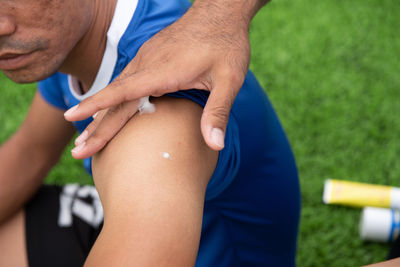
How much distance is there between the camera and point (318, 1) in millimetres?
2914

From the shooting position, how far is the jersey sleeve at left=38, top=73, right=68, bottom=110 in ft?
4.36

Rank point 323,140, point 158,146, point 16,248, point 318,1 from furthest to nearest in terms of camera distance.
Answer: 1. point 318,1
2. point 323,140
3. point 16,248
4. point 158,146

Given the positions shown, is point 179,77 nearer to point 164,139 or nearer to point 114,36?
point 164,139

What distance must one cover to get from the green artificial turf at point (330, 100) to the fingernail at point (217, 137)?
1.37 m

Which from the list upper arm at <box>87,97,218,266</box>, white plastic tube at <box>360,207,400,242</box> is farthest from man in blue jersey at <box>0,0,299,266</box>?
white plastic tube at <box>360,207,400,242</box>

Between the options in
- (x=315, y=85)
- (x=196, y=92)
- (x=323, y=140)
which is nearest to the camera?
(x=196, y=92)

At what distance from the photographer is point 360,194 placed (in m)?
2.02

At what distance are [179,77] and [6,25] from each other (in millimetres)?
405

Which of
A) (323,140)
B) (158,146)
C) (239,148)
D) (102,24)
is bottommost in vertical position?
(323,140)

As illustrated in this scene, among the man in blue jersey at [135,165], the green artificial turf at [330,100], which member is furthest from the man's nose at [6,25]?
the green artificial turf at [330,100]

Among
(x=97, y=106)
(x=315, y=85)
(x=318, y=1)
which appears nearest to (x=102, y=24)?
(x=97, y=106)

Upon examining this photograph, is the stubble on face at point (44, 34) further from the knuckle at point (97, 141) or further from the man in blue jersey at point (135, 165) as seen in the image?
the knuckle at point (97, 141)

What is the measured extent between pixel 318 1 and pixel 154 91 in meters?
2.44

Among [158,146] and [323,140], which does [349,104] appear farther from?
[158,146]
